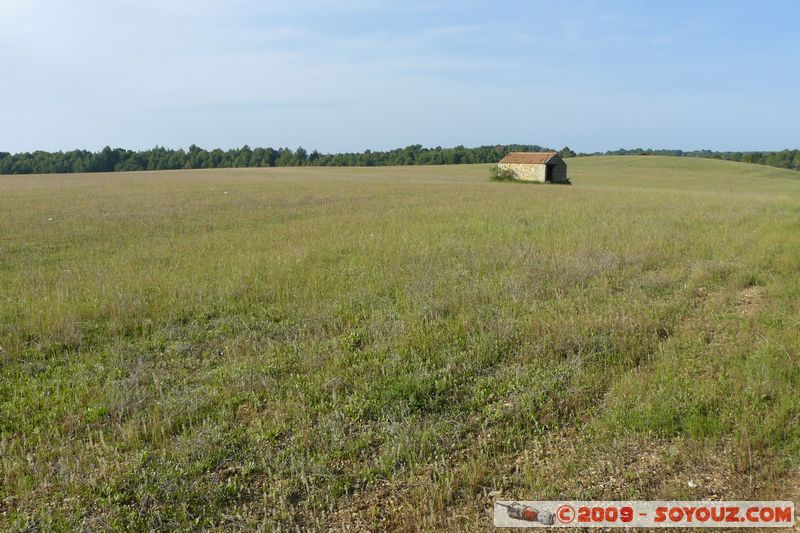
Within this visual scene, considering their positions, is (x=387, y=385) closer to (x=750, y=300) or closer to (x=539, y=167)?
(x=750, y=300)

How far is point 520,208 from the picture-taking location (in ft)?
79.4

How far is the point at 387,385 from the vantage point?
5.56 m

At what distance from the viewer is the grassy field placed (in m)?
3.98

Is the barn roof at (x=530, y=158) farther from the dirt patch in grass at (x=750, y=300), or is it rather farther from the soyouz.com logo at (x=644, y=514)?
the soyouz.com logo at (x=644, y=514)

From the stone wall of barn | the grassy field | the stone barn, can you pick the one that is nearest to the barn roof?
the stone barn

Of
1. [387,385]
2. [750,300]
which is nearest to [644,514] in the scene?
[387,385]

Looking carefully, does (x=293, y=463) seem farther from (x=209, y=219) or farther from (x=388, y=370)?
(x=209, y=219)

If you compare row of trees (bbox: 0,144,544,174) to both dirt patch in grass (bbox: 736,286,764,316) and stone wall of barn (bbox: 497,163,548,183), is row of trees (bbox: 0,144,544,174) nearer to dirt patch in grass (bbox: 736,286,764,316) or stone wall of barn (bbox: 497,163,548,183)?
stone wall of barn (bbox: 497,163,548,183)

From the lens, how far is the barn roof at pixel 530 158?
57219 millimetres

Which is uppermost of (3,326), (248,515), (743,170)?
(743,170)

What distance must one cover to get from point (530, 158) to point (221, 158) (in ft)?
274

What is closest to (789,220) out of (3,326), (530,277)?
(530,277)

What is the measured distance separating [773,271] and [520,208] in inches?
566

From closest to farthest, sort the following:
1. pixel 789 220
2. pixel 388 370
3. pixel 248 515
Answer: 1. pixel 248 515
2. pixel 388 370
3. pixel 789 220
